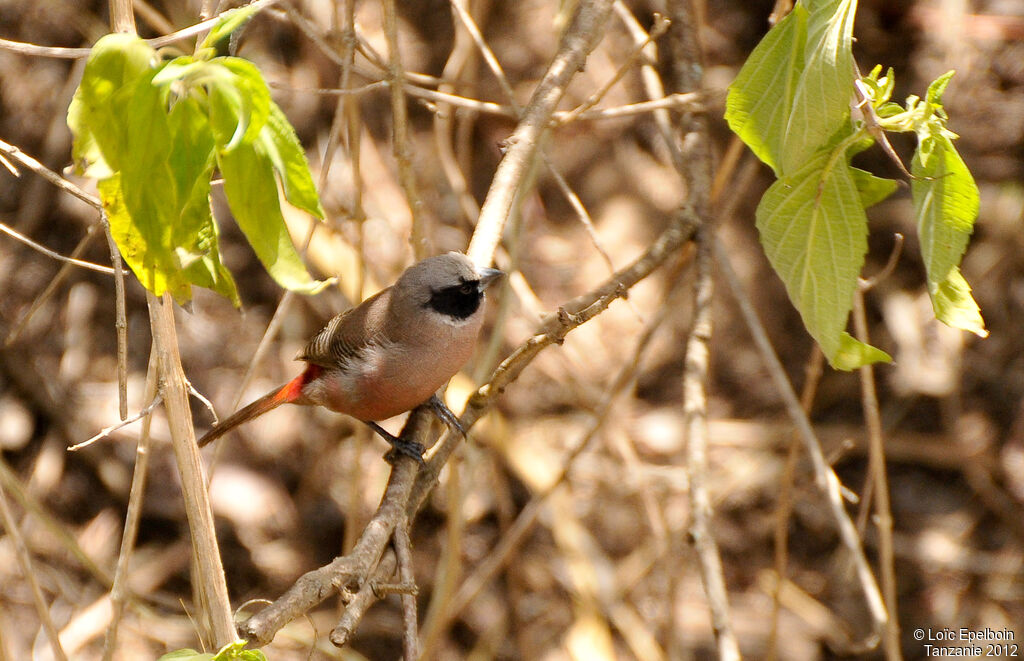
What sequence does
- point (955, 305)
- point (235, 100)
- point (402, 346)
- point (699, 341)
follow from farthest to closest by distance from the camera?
point (402, 346)
point (699, 341)
point (955, 305)
point (235, 100)

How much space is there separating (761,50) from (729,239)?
121 inches

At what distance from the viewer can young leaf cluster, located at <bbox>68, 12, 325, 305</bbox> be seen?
1261mm

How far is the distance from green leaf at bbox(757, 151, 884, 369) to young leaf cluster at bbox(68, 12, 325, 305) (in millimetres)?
1007

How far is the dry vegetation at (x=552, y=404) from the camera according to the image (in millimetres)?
4336

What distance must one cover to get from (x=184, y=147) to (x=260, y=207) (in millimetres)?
144

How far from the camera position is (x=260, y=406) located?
347 cm

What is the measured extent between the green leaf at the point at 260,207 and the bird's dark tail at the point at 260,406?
6.67 ft

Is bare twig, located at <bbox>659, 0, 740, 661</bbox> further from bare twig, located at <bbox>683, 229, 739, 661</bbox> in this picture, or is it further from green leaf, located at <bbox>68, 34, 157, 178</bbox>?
green leaf, located at <bbox>68, 34, 157, 178</bbox>

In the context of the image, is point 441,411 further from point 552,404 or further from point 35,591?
point 552,404

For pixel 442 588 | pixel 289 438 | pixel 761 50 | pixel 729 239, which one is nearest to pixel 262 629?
pixel 761 50

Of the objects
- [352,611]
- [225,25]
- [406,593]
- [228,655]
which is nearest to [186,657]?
[228,655]

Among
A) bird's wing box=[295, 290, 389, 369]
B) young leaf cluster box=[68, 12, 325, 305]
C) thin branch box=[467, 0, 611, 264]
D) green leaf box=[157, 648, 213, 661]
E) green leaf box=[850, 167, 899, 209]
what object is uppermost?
thin branch box=[467, 0, 611, 264]

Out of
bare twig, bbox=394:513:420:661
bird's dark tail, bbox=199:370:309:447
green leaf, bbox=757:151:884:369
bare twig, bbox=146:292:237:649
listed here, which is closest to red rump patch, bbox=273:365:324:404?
bird's dark tail, bbox=199:370:309:447

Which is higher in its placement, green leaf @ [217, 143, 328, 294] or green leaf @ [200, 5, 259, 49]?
green leaf @ [200, 5, 259, 49]
